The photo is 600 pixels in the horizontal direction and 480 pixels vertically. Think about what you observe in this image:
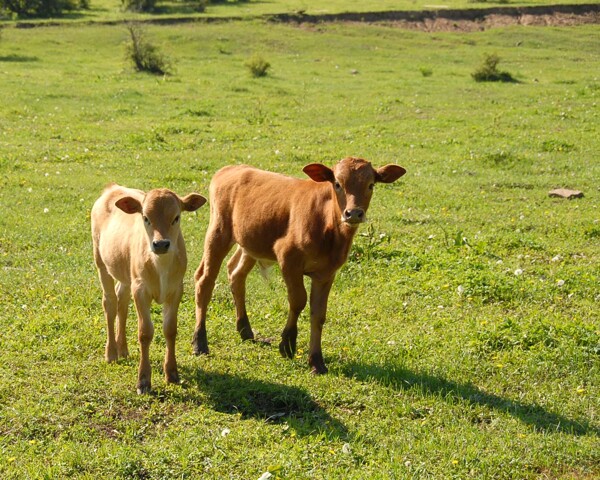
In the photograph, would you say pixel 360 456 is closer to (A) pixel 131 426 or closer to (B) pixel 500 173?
(A) pixel 131 426

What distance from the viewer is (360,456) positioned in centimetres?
654

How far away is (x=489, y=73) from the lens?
32.7 meters

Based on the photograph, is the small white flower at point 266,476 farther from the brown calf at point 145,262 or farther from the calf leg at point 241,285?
the calf leg at point 241,285

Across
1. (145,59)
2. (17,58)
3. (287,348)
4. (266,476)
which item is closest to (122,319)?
(287,348)

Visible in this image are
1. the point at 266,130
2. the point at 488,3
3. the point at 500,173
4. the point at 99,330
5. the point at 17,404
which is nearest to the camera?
the point at 17,404

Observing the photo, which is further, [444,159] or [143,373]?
[444,159]

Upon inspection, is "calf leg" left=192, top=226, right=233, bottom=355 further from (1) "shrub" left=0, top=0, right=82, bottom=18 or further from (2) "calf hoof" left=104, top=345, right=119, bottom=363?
(1) "shrub" left=0, top=0, right=82, bottom=18

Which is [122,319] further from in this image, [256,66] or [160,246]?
[256,66]

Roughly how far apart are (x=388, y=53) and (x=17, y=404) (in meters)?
36.4

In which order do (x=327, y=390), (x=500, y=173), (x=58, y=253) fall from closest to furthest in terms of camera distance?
(x=327, y=390)
(x=58, y=253)
(x=500, y=173)

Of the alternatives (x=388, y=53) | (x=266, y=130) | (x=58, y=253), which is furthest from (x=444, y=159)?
(x=388, y=53)

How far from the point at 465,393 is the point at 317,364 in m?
1.45

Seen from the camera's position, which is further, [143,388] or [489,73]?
[489,73]

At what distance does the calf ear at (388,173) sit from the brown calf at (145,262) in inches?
68.7
